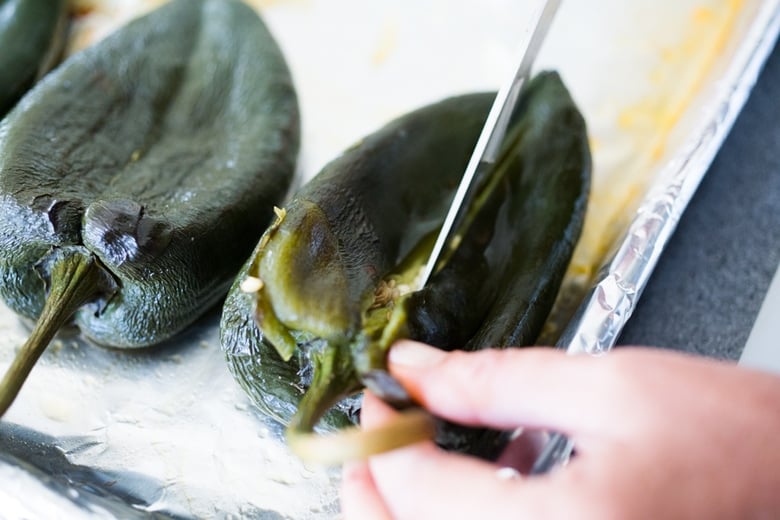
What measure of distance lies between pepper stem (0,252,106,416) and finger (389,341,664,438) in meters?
0.48

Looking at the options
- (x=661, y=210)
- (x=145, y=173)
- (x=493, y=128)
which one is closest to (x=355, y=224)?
(x=493, y=128)

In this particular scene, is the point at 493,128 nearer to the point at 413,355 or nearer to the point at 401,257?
the point at 401,257

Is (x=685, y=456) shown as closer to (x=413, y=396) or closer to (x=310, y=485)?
(x=413, y=396)

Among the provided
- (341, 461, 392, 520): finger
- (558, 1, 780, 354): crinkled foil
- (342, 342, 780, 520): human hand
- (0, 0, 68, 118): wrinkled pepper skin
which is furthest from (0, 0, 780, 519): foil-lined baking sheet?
(342, 342, 780, 520): human hand

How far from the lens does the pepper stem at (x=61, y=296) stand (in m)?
0.95

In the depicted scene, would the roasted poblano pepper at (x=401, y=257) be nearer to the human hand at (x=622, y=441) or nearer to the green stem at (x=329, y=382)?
the green stem at (x=329, y=382)

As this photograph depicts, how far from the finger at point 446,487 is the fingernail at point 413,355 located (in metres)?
0.05

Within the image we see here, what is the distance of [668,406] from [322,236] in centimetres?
47

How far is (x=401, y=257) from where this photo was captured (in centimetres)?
116

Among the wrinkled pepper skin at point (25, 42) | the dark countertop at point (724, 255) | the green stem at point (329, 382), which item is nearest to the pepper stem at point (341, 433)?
the green stem at point (329, 382)

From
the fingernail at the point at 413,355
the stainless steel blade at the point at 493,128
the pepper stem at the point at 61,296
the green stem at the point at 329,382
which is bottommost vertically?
the pepper stem at the point at 61,296

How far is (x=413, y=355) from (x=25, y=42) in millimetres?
1095

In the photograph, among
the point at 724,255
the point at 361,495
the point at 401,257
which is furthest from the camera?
the point at 724,255

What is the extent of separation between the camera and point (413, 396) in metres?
0.79
